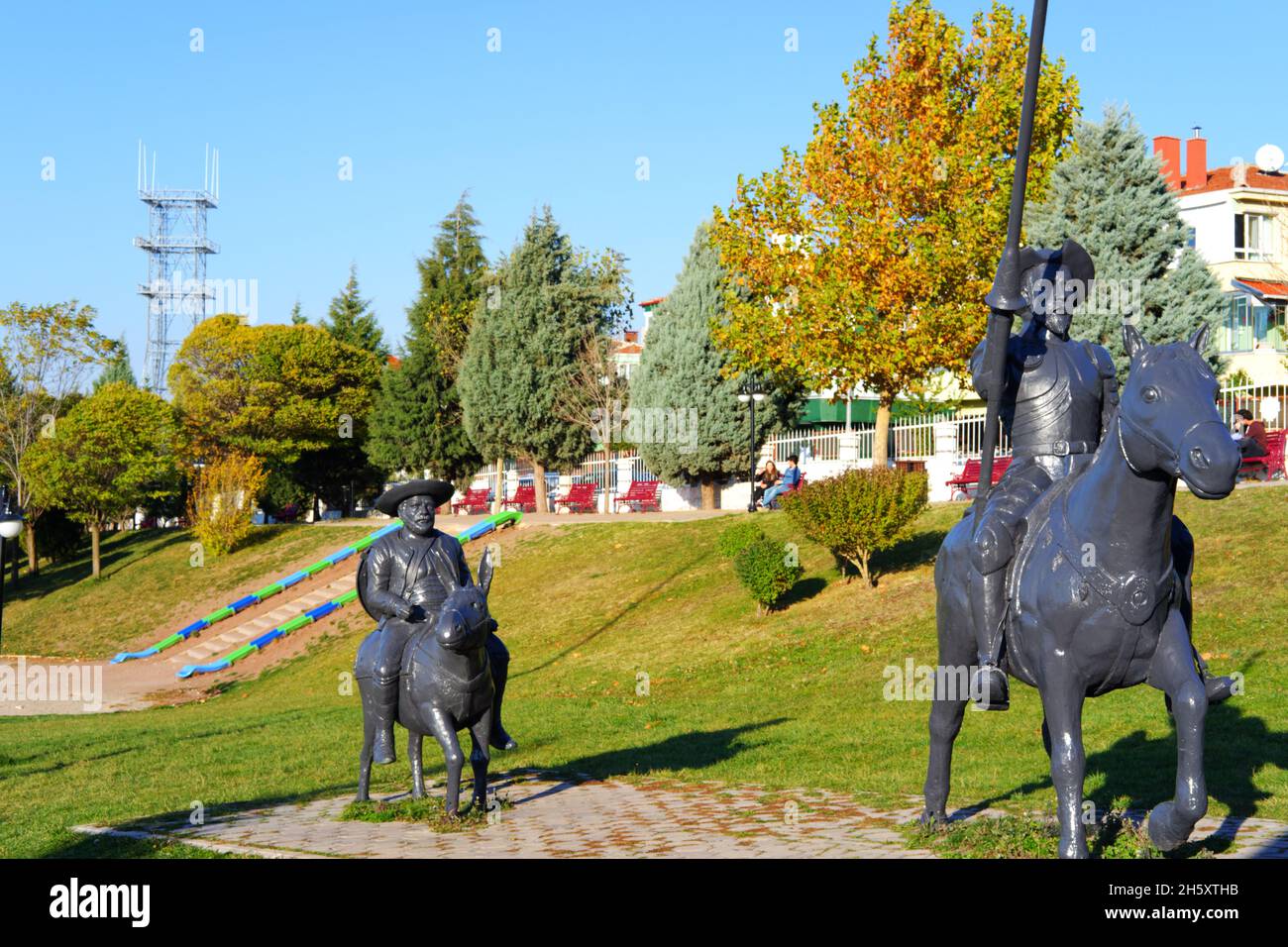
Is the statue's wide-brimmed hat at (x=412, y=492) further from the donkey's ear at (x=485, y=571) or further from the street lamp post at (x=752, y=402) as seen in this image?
the street lamp post at (x=752, y=402)

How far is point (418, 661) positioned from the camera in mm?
10594

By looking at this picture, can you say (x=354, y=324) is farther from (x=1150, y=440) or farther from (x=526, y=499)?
(x=1150, y=440)

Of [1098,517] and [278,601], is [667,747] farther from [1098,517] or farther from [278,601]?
[278,601]

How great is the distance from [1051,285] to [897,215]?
2192 centimetres

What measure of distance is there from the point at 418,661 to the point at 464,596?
745mm

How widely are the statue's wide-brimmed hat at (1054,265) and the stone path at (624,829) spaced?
12.0ft

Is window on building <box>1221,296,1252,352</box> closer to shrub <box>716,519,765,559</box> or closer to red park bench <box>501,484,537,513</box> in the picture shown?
red park bench <box>501,484,537,513</box>

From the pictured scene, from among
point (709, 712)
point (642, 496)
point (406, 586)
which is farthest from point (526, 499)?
point (406, 586)

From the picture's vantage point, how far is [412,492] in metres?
11.5

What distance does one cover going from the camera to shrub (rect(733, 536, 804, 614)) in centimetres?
2411

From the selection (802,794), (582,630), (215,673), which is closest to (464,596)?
(802,794)

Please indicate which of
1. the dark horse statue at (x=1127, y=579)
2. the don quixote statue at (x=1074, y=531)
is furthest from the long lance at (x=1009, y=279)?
the dark horse statue at (x=1127, y=579)

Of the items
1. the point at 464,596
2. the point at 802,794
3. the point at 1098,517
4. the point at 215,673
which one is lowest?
the point at 215,673
